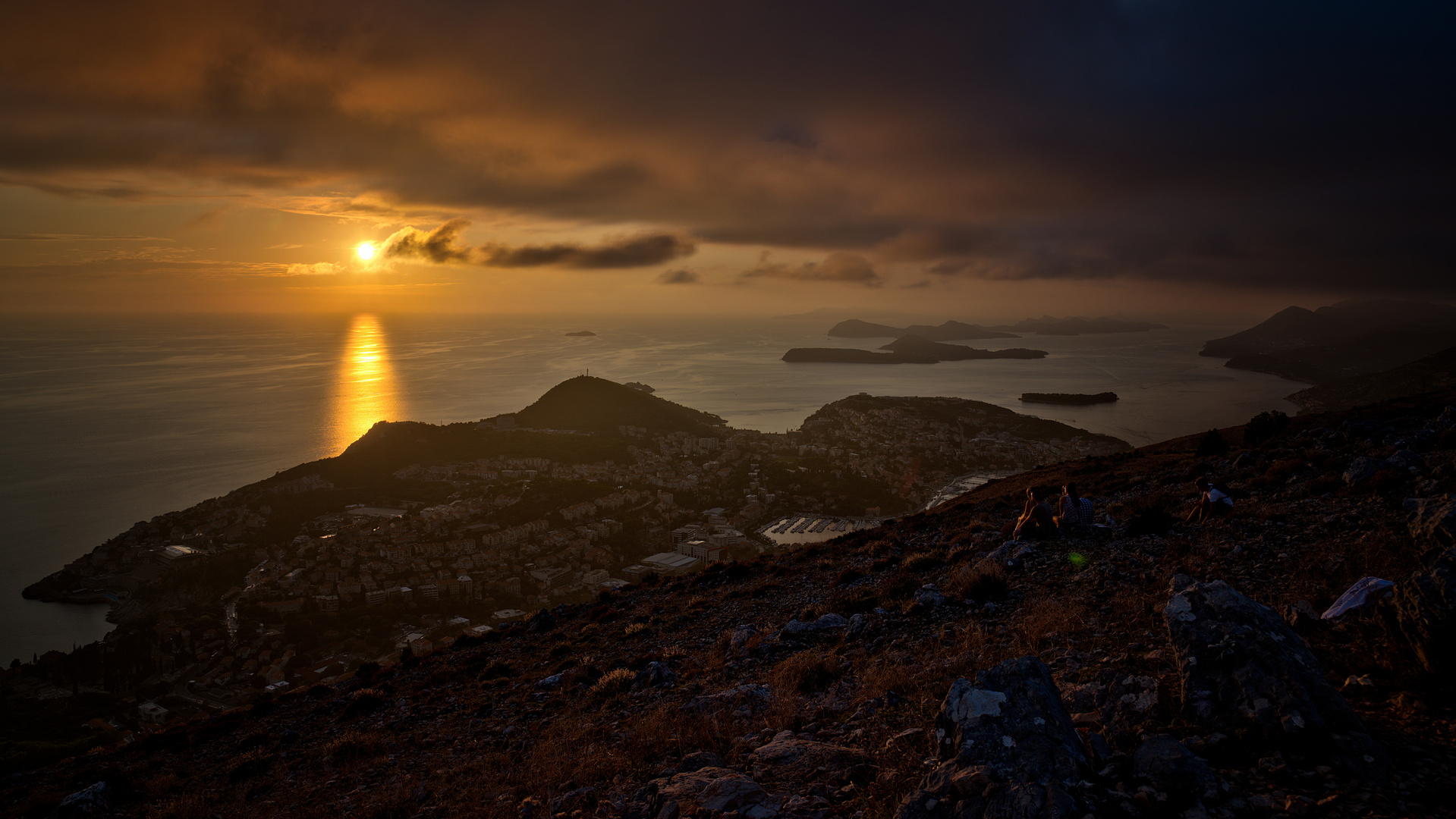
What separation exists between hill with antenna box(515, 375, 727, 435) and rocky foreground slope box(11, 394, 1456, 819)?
2393 inches

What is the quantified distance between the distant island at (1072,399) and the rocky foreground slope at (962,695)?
10547 centimetres

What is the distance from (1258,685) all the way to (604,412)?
77307mm

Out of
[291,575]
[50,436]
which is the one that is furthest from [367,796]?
[50,436]

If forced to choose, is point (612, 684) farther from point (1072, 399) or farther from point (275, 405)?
point (275, 405)

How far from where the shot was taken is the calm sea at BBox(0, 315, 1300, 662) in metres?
57.7

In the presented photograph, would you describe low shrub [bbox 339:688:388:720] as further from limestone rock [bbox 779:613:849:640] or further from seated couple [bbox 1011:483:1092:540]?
seated couple [bbox 1011:483:1092:540]

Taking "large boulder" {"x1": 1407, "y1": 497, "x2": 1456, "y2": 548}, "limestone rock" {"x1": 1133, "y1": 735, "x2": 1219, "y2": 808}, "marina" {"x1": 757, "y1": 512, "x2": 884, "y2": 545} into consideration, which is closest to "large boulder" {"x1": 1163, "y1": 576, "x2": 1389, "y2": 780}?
"limestone rock" {"x1": 1133, "y1": 735, "x2": 1219, "y2": 808}

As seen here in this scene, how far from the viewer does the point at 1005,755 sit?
140 inches

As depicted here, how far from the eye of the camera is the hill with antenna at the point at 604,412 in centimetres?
7494

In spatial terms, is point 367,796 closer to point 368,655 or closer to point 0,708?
point 368,655

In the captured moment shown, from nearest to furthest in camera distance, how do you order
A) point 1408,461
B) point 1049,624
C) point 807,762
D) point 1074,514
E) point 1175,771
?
1. point 1175,771
2. point 807,762
3. point 1049,624
4. point 1408,461
5. point 1074,514

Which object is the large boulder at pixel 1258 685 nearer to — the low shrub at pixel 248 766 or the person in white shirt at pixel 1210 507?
the person in white shirt at pixel 1210 507

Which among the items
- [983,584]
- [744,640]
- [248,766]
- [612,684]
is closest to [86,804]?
[248,766]

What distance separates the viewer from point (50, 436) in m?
90.9
